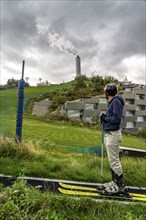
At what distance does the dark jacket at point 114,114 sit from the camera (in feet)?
13.0

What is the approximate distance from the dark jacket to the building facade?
2264 centimetres

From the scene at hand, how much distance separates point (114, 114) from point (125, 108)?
28.4m

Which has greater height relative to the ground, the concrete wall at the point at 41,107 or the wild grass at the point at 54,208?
the concrete wall at the point at 41,107

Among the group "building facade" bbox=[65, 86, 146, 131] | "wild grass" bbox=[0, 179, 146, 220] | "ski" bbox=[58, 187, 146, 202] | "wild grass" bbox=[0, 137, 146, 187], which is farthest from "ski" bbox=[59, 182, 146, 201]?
"building facade" bbox=[65, 86, 146, 131]

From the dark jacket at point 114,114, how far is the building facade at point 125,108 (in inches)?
891

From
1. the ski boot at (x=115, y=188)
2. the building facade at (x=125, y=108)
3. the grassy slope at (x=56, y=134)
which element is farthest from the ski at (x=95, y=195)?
the building facade at (x=125, y=108)

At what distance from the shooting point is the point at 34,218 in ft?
8.97

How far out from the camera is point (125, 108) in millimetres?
31750

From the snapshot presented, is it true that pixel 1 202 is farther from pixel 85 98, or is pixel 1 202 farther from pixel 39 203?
pixel 85 98

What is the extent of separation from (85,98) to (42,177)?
23735mm

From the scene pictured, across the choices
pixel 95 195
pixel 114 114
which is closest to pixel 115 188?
pixel 95 195

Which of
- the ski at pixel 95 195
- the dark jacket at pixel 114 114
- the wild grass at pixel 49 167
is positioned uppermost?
the dark jacket at pixel 114 114

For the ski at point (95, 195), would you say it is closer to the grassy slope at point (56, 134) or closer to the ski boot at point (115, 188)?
the ski boot at point (115, 188)

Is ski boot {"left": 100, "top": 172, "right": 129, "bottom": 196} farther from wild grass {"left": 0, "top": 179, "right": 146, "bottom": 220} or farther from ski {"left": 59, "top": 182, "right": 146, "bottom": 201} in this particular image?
wild grass {"left": 0, "top": 179, "right": 146, "bottom": 220}
